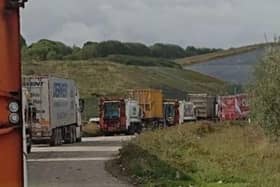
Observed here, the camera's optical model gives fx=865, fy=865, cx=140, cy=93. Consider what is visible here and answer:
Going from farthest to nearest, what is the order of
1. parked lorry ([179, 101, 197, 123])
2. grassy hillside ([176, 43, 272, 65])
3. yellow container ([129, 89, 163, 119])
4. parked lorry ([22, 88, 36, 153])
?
grassy hillside ([176, 43, 272, 65]), parked lorry ([179, 101, 197, 123]), yellow container ([129, 89, 163, 119]), parked lorry ([22, 88, 36, 153])

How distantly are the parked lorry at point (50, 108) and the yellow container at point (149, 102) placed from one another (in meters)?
22.6

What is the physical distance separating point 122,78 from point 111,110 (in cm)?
4124

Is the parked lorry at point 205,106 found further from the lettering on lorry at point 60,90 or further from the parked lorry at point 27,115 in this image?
the parked lorry at point 27,115

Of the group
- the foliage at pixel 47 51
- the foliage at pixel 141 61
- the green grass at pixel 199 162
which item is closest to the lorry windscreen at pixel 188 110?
the foliage at pixel 47 51

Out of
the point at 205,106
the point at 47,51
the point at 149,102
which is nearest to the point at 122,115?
the point at 149,102

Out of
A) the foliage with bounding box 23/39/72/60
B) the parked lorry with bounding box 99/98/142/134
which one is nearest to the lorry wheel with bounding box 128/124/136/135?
the parked lorry with bounding box 99/98/142/134

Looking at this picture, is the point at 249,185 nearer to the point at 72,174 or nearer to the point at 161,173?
the point at 161,173

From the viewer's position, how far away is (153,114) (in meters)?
71.1

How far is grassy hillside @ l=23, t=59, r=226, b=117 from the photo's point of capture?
99375mm

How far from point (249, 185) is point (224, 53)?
10501 cm

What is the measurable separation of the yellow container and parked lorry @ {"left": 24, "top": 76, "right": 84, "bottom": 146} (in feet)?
74.1

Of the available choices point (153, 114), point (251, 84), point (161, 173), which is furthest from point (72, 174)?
point (153, 114)

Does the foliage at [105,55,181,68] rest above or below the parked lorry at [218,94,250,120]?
above

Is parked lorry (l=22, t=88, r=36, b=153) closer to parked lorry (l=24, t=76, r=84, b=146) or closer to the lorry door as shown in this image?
parked lorry (l=24, t=76, r=84, b=146)
